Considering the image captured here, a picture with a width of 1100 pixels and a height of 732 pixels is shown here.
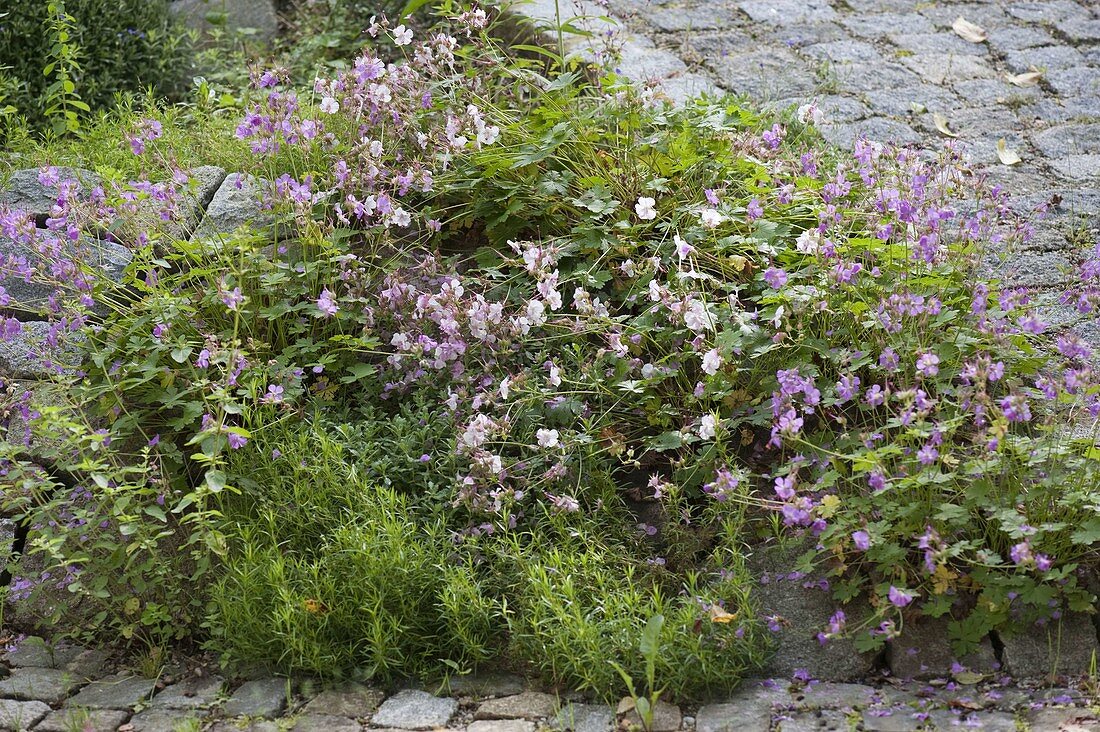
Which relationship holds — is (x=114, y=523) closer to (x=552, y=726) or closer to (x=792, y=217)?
(x=552, y=726)

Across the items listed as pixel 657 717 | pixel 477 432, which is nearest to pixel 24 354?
pixel 477 432

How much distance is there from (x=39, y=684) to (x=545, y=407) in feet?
5.24

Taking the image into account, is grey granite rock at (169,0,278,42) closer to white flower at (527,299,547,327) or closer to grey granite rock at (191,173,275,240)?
grey granite rock at (191,173,275,240)

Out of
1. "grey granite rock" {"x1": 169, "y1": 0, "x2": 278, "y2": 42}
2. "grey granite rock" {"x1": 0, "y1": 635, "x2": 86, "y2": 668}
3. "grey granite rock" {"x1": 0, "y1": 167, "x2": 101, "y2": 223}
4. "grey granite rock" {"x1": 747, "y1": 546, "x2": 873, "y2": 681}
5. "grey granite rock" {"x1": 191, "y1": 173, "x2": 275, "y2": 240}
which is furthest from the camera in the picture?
"grey granite rock" {"x1": 169, "y1": 0, "x2": 278, "y2": 42}

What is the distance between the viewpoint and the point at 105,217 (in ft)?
11.3

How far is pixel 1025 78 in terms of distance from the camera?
5.66 metres

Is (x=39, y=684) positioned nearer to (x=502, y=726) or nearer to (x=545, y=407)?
(x=502, y=726)

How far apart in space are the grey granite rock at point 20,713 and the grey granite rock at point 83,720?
0.02 m

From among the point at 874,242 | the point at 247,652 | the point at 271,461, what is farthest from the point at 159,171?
the point at 874,242

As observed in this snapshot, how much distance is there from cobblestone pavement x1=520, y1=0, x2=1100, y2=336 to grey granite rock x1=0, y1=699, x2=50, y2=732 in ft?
10.8

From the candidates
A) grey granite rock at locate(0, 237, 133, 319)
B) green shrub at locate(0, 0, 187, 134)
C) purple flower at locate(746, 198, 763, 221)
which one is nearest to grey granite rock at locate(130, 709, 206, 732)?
grey granite rock at locate(0, 237, 133, 319)

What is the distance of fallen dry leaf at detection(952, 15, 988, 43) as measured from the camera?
6133 mm

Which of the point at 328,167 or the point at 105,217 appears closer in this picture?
the point at 105,217

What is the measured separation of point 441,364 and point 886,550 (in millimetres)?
1388
